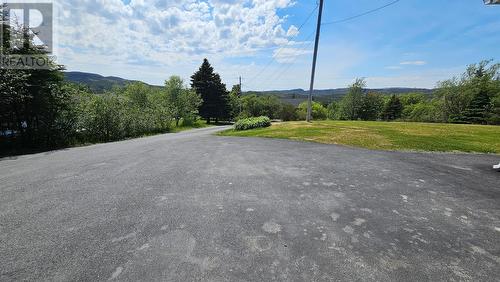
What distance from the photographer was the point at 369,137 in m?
11.5

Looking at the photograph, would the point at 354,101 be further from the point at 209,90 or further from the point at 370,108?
the point at 209,90

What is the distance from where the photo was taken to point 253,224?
12.0 ft

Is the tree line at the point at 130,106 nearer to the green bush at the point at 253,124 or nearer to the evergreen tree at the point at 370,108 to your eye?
the evergreen tree at the point at 370,108

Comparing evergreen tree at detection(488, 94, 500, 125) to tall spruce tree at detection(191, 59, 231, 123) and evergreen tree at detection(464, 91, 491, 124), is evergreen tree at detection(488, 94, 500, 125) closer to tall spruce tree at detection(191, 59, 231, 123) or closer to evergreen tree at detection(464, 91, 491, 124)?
evergreen tree at detection(464, 91, 491, 124)

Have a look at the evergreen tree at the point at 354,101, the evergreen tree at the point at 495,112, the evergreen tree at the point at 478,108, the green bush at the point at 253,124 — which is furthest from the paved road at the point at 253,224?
the evergreen tree at the point at 354,101

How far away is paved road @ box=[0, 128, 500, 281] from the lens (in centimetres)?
271

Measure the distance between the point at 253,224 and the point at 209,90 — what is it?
45585 millimetres

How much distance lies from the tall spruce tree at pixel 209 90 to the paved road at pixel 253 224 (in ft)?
137

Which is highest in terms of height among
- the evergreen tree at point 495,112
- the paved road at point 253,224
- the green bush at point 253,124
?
the evergreen tree at point 495,112

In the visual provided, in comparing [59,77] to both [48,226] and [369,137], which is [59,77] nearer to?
[48,226]

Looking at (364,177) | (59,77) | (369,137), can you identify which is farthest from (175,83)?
(364,177)

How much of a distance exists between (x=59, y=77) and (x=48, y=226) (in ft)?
49.6

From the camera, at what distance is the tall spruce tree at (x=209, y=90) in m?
47.2

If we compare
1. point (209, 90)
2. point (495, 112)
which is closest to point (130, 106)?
point (209, 90)
